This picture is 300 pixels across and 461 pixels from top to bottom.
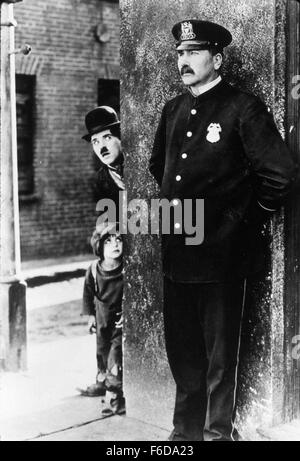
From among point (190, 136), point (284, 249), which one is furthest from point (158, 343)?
point (190, 136)

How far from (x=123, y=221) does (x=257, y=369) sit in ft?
4.30

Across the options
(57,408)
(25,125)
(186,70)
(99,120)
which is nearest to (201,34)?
(186,70)

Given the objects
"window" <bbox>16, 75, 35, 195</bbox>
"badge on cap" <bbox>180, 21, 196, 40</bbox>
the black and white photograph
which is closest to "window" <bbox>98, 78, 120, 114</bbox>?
"window" <bbox>16, 75, 35, 195</bbox>

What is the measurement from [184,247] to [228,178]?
43 centimetres

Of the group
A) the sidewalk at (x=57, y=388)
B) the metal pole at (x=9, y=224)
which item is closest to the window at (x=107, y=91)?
the sidewalk at (x=57, y=388)

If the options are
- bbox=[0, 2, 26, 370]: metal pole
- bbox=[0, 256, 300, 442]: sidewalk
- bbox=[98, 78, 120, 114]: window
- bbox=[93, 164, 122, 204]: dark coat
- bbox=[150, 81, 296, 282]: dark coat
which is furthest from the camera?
bbox=[98, 78, 120, 114]: window


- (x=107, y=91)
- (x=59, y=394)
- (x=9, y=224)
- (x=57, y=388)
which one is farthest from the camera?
(x=107, y=91)

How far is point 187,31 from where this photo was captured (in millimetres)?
3537

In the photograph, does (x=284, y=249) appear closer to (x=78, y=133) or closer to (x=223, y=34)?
(x=223, y=34)

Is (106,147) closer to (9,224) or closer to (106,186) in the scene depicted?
(106,186)

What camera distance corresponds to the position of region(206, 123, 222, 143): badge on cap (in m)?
3.48

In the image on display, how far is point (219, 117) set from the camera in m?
3.49

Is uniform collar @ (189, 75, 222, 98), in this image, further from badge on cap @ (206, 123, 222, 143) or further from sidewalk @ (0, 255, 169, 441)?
sidewalk @ (0, 255, 169, 441)

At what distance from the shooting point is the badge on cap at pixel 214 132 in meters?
3.48
